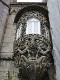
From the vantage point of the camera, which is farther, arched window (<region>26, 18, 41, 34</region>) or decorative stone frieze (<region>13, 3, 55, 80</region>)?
arched window (<region>26, 18, 41, 34</region>)

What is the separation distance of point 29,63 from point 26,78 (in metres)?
0.64

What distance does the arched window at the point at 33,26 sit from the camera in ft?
33.4

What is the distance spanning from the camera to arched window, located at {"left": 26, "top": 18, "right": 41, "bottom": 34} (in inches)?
401

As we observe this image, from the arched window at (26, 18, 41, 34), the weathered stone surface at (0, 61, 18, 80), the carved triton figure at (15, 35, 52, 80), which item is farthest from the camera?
the arched window at (26, 18, 41, 34)

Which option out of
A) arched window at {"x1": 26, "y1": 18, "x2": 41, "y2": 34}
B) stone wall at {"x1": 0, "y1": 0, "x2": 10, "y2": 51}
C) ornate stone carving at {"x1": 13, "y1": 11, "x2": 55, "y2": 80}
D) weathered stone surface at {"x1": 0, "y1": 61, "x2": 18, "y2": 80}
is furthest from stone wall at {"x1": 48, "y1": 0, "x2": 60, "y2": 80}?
stone wall at {"x1": 0, "y1": 0, "x2": 10, "y2": 51}

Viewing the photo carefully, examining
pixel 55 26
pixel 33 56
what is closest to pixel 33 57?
pixel 33 56

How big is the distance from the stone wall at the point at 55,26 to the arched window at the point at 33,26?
758 mm

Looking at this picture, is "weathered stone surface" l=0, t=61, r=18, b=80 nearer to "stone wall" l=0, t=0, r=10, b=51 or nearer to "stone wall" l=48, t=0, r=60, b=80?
"stone wall" l=0, t=0, r=10, b=51

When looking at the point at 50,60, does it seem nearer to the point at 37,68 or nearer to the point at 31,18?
the point at 37,68

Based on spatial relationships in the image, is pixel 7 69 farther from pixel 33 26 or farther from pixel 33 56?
pixel 33 26

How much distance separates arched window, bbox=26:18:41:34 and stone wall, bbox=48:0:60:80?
758 mm

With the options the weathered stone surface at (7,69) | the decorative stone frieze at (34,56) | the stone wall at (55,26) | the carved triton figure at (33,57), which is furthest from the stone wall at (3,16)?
the stone wall at (55,26)

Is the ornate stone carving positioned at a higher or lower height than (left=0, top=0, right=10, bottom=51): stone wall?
lower

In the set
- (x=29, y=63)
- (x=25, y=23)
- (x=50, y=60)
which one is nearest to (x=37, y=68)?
(x=29, y=63)
